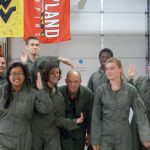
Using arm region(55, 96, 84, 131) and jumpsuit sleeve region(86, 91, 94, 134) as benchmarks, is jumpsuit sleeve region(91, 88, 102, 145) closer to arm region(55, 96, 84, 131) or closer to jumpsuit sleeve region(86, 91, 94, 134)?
arm region(55, 96, 84, 131)

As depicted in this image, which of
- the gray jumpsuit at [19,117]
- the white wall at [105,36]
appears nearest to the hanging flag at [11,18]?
the white wall at [105,36]

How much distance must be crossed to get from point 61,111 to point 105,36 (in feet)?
16.5

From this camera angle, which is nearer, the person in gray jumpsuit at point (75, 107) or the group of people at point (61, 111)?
the group of people at point (61, 111)

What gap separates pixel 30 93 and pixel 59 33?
408 cm

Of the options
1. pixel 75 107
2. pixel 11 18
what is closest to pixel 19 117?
pixel 75 107

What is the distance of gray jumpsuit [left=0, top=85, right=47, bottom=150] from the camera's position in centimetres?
306

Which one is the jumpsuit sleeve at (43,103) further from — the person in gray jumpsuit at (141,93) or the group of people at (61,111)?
the person in gray jumpsuit at (141,93)

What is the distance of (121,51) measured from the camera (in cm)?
832

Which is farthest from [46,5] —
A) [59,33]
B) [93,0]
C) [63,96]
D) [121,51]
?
[63,96]

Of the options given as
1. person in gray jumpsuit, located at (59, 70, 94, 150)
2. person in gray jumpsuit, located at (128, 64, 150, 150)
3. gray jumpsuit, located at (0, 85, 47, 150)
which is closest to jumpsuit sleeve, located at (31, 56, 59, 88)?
gray jumpsuit, located at (0, 85, 47, 150)

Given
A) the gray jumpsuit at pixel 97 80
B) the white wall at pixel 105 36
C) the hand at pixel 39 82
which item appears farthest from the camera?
the white wall at pixel 105 36

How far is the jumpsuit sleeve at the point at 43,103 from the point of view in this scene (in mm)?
3152

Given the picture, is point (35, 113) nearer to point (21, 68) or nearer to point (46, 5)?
point (21, 68)

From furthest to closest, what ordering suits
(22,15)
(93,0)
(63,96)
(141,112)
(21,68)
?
(93,0) → (22,15) → (63,96) → (141,112) → (21,68)
